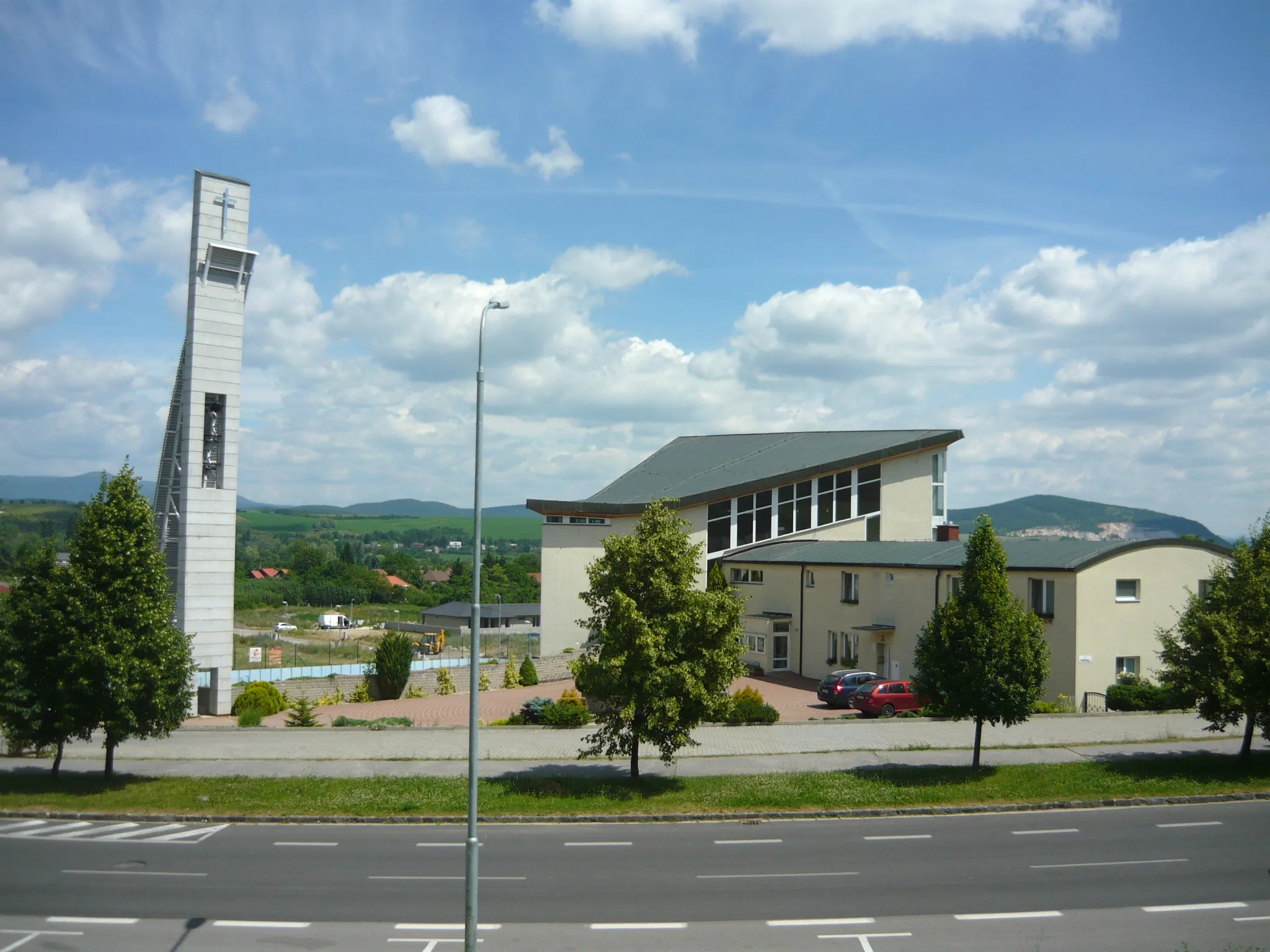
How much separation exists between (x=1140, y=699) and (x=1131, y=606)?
3.42 meters

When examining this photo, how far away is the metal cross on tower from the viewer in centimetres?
3516

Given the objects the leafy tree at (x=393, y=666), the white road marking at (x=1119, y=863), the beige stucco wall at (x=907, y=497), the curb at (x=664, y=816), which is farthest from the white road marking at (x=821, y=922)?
the beige stucco wall at (x=907, y=497)

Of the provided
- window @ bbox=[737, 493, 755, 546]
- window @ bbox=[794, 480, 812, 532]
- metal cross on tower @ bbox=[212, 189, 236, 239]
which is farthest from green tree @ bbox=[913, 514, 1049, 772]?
metal cross on tower @ bbox=[212, 189, 236, 239]

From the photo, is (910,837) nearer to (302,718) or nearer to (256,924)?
(256,924)

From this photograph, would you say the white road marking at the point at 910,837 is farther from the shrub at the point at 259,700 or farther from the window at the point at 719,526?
the window at the point at 719,526

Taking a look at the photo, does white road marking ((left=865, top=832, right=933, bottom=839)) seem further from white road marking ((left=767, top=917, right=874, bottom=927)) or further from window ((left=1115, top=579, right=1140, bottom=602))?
window ((left=1115, top=579, right=1140, bottom=602))

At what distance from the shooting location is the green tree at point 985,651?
21.7m

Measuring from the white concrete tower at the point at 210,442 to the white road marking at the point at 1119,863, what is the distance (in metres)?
27.3

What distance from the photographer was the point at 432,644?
2621 inches

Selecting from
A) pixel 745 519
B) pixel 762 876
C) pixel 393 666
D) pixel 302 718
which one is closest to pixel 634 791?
pixel 762 876

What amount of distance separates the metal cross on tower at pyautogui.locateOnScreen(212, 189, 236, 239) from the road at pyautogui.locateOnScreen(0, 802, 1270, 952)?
2244cm

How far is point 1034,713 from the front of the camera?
29.5 metres

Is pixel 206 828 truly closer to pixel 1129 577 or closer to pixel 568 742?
pixel 568 742

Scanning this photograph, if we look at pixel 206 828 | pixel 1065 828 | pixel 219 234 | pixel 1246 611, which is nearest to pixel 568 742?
pixel 206 828
